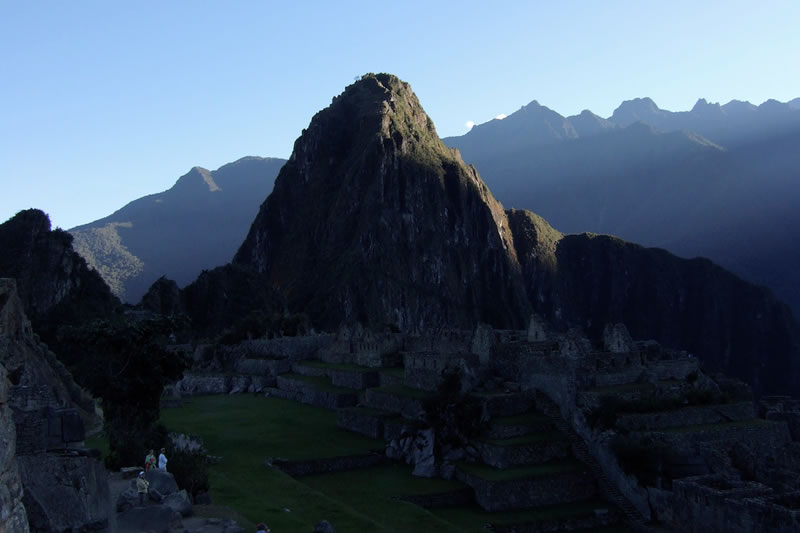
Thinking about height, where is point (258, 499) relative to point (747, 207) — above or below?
below

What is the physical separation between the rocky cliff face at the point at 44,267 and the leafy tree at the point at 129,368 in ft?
200

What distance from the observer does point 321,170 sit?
192 m

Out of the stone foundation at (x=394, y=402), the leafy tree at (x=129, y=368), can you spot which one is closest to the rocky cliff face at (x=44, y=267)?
the stone foundation at (x=394, y=402)

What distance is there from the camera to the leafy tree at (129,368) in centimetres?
2364

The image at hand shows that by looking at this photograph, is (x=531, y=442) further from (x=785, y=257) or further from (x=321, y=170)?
(x=785, y=257)

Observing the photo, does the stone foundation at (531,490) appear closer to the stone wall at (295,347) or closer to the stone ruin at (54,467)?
the stone ruin at (54,467)

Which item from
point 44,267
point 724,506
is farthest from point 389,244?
point 724,506

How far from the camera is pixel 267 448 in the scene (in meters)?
30.0

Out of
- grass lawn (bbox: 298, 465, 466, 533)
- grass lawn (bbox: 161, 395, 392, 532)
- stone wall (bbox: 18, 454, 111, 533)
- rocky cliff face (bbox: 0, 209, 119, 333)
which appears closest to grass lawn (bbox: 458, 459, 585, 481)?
grass lawn (bbox: 298, 465, 466, 533)

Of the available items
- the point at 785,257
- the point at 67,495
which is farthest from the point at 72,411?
the point at 785,257

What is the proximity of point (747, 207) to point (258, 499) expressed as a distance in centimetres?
19338

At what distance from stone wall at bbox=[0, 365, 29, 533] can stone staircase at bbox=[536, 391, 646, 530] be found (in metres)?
20.5

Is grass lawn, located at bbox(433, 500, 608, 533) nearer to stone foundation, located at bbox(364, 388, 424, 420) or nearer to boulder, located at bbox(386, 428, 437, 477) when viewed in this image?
boulder, located at bbox(386, 428, 437, 477)

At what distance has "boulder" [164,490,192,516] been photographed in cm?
1662
